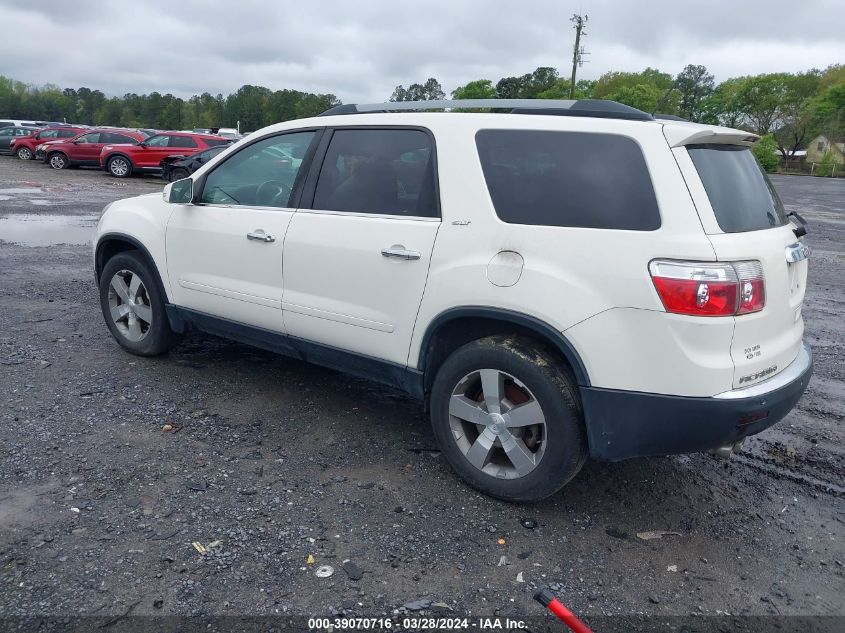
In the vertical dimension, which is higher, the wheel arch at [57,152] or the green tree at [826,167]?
the wheel arch at [57,152]

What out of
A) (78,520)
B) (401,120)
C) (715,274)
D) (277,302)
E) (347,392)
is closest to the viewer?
(715,274)

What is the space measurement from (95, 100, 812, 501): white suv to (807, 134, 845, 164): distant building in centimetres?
8472

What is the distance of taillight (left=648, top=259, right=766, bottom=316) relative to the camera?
9.59ft

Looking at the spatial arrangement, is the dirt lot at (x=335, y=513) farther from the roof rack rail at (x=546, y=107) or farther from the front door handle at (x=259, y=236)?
the roof rack rail at (x=546, y=107)

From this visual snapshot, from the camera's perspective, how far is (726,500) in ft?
12.1

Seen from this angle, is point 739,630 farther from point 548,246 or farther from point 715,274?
point 548,246

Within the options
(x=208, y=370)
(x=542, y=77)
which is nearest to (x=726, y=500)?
(x=208, y=370)

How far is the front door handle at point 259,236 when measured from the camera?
14.0ft

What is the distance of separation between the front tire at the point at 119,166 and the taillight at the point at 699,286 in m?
24.6

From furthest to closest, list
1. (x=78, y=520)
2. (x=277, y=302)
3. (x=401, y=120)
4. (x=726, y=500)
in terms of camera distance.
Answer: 1. (x=277, y=302)
2. (x=401, y=120)
3. (x=726, y=500)
4. (x=78, y=520)

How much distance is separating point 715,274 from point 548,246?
0.72 meters

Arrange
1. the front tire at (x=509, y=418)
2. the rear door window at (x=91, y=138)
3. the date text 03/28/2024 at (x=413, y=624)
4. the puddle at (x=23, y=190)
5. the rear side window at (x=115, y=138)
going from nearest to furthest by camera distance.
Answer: the date text 03/28/2024 at (x=413, y=624)
the front tire at (x=509, y=418)
the puddle at (x=23, y=190)
the rear side window at (x=115, y=138)
the rear door window at (x=91, y=138)

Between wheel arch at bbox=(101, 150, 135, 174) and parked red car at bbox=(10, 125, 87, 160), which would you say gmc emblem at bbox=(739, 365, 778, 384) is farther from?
parked red car at bbox=(10, 125, 87, 160)

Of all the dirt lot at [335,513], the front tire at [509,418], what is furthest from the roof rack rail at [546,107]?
the dirt lot at [335,513]
